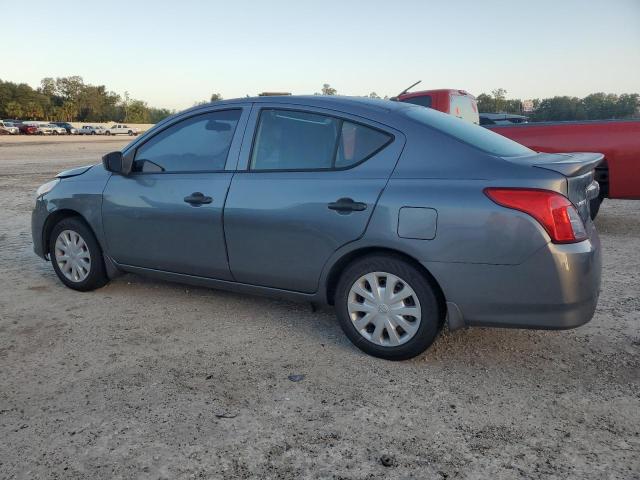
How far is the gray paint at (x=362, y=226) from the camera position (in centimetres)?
305

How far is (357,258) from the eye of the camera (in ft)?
11.7

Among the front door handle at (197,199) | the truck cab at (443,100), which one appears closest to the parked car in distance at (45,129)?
the truck cab at (443,100)

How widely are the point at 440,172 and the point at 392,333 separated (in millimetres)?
1005

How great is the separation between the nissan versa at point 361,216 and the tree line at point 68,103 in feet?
305

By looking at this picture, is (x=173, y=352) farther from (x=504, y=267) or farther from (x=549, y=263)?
→ (x=549, y=263)

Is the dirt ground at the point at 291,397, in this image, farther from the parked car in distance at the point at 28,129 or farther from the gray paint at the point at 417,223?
the parked car in distance at the point at 28,129

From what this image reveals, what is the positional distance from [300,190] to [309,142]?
14.2 inches

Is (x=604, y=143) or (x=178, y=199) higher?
(x=604, y=143)

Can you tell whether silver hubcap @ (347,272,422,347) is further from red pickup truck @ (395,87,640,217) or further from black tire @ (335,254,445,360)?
red pickup truck @ (395,87,640,217)

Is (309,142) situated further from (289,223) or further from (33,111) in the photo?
(33,111)

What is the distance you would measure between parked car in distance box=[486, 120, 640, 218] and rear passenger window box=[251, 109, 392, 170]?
441 centimetres

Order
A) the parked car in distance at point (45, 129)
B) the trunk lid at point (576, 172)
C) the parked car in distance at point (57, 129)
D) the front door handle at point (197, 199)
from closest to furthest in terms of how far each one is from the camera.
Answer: the trunk lid at point (576, 172) → the front door handle at point (197, 199) → the parked car in distance at point (45, 129) → the parked car in distance at point (57, 129)

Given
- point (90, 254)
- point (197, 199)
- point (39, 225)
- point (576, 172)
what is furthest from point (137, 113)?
point (576, 172)

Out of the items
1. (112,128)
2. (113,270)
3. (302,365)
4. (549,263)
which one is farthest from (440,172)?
(112,128)
